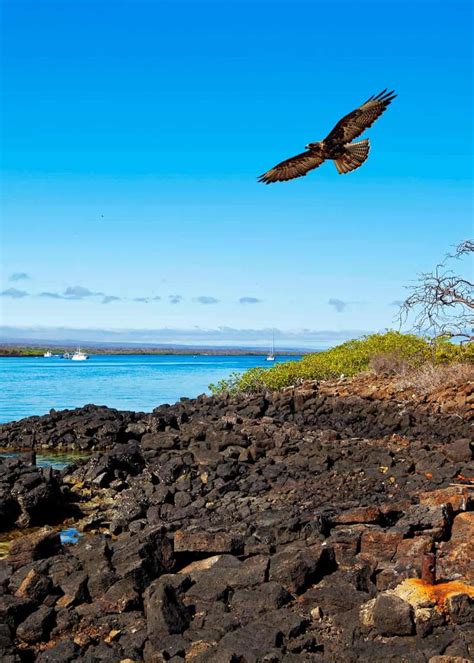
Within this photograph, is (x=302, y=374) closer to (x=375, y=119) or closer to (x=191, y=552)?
(x=375, y=119)

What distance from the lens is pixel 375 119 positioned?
13.3m

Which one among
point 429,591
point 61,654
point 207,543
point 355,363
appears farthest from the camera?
point 355,363

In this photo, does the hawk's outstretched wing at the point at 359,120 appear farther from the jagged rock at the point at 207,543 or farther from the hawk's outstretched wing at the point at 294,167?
the jagged rock at the point at 207,543

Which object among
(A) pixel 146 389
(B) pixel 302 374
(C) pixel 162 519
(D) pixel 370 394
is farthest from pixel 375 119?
(A) pixel 146 389

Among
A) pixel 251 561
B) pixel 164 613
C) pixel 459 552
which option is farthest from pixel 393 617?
pixel 164 613

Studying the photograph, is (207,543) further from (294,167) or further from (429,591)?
(294,167)

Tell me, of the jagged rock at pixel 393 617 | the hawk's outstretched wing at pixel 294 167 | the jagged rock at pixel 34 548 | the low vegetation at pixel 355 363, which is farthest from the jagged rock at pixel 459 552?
the low vegetation at pixel 355 363

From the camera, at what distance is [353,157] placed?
13750mm

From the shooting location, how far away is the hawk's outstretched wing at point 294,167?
14.1 m

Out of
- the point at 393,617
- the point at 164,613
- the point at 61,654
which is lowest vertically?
the point at 61,654

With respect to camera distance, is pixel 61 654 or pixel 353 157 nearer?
pixel 61 654

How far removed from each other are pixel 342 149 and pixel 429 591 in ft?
26.2

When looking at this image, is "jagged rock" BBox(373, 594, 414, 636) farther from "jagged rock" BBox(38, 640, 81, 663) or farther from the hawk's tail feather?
the hawk's tail feather

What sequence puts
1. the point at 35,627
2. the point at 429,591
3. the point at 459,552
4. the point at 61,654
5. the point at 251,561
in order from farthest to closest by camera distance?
the point at 251,561, the point at 459,552, the point at 35,627, the point at 429,591, the point at 61,654
